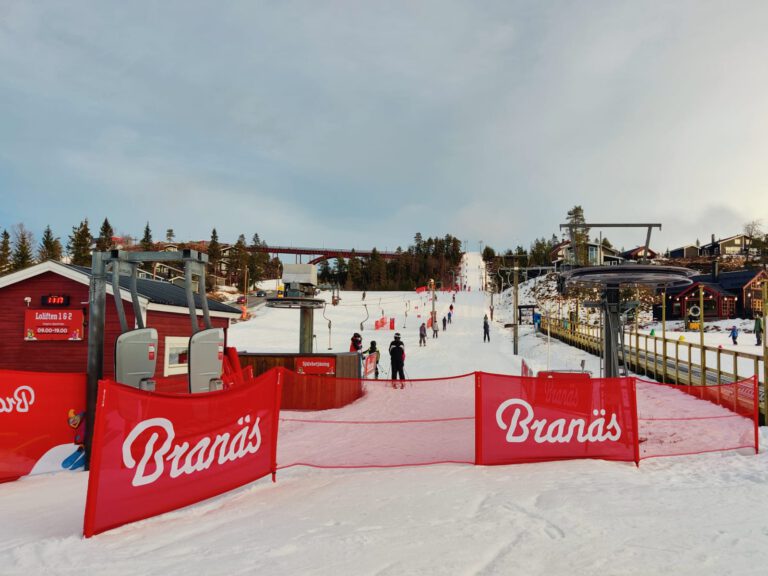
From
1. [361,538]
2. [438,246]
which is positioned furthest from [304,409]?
[438,246]

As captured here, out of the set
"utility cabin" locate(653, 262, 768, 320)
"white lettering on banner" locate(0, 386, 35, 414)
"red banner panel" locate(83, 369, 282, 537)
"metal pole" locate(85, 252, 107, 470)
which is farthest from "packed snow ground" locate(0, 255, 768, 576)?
"utility cabin" locate(653, 262, 768, 320)

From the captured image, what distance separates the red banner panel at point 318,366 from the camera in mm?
13102

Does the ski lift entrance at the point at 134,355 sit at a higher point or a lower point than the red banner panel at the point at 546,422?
higher

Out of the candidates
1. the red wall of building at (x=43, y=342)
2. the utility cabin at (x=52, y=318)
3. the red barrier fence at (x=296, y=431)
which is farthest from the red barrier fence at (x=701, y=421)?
the red wall of building at (x=43, y=342)

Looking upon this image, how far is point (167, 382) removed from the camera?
11.8 meters

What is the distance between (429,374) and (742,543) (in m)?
16.7

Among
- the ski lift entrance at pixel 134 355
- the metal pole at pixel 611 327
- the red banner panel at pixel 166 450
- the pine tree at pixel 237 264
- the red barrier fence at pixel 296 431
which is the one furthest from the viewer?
the pine tree at pixel 237 264

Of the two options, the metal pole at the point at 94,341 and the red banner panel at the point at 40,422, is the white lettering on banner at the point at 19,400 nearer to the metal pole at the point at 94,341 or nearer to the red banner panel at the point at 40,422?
the red banner panel at the point at 40,422

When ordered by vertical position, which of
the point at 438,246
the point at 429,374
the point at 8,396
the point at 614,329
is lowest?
the point at 429,374

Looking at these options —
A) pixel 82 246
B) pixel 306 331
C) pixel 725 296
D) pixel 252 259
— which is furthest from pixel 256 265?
pixel 306 331

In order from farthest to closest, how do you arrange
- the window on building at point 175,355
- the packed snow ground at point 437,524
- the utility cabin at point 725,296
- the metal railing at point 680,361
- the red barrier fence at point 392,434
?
the utility cabin at point 725,296, the window on building at point 175,355, the metal railing at point 680,361, the red barrier fence at point 392,434, the packed snow ground at point 437,524

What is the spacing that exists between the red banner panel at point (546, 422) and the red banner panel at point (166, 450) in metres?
3.01

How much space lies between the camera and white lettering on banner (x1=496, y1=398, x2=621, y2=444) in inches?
259

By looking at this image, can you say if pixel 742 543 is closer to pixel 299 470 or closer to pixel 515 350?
pixel 299 470
